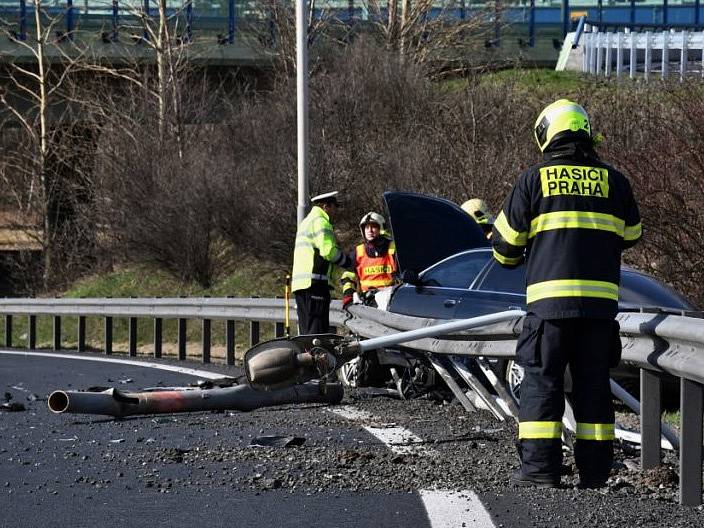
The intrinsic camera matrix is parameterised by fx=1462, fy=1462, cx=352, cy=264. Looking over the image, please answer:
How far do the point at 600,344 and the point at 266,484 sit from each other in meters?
1.74

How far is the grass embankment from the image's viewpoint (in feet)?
82.3

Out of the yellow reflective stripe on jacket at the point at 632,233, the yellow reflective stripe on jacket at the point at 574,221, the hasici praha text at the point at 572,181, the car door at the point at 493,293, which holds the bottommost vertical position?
the car door at the point at 493,293

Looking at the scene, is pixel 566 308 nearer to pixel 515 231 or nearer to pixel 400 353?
pixel 515 231

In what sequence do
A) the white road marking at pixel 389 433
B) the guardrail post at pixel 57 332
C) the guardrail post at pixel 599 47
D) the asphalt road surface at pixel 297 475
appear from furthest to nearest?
1. the guardrail post at pixel 599 47
2. the guardrail post at pixel 57 332
3. the white road marking at pixel 389 433
4. the asphalt road surface at pixel 297 475

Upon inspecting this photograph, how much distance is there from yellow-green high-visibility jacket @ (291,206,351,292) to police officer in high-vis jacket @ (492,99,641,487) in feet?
19.8

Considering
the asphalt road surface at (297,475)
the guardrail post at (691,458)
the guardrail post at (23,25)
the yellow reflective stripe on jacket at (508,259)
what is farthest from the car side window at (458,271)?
the guardrail post at (23,25)

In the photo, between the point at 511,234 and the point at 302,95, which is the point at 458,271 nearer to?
the point at 511,234

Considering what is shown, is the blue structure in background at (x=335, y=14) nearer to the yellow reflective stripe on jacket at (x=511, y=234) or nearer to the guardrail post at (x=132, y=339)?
the guardrail post at (x=132, y=339)

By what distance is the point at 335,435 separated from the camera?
9023 mm

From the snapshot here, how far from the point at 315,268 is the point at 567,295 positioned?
6595 millimetres

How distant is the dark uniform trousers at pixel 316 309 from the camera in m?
13.4

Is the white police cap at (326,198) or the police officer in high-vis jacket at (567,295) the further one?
the white police cap at (326,198)

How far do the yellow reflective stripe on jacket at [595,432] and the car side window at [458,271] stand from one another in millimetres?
4815

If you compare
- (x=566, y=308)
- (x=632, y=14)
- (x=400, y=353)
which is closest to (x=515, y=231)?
(x=566, y=308)
